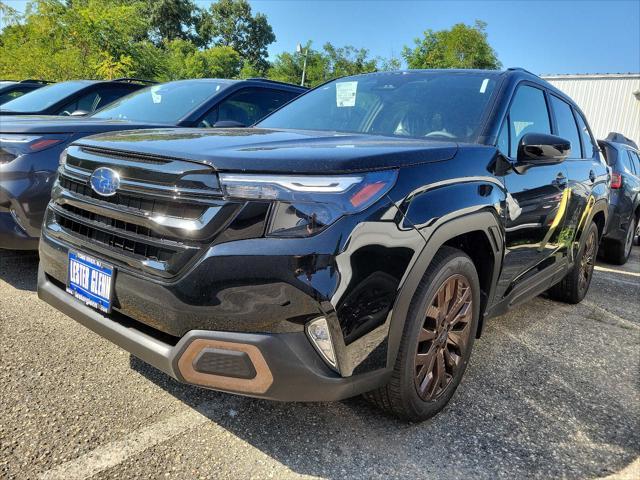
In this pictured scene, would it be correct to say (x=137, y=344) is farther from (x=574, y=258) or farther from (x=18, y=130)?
(x=574, y=258)

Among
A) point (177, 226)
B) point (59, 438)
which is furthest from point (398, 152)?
point (59, 438)

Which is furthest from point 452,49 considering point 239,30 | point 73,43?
point 73,43

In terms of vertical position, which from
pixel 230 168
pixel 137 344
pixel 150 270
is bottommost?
pixel 137 344

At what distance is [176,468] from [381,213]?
1173 millimetres

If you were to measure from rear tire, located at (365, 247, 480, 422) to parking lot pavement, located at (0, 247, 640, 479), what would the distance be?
15 centimetres

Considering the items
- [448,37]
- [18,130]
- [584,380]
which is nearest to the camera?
[584,380]

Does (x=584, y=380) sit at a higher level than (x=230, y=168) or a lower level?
lower

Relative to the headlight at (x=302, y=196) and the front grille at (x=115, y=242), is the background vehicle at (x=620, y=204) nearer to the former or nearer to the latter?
the headlight at (x=302, y=196)

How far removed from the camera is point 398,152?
6.06ft

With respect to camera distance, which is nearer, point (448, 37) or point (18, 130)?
point (18, 130)

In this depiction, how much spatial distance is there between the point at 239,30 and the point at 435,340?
167ft

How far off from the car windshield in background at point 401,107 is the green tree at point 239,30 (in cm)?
4465

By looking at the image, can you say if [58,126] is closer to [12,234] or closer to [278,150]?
[12,234]

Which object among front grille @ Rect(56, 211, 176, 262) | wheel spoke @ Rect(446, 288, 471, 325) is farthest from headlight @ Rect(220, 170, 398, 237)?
wheel spoke @ Rect(446, 288, 471, 325)
